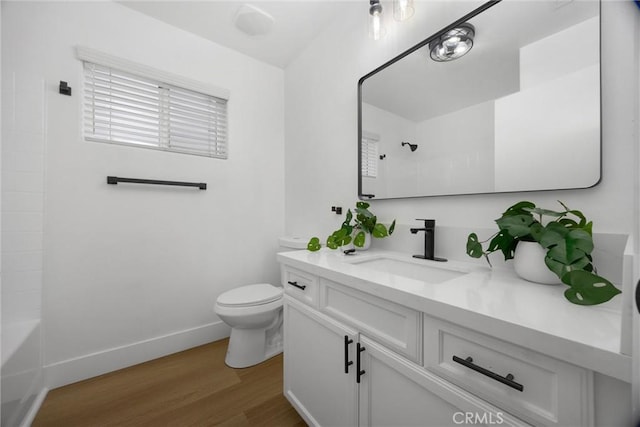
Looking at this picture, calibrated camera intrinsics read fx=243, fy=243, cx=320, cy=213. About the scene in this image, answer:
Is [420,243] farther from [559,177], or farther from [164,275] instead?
[164,275]

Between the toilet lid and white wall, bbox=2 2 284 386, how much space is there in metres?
0.39

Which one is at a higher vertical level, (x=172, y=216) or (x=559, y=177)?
(x=559, y=177)

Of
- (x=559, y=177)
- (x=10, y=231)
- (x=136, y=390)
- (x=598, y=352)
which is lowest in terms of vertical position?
(x=136, y=390)

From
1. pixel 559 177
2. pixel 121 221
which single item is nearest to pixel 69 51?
pixel 121 221

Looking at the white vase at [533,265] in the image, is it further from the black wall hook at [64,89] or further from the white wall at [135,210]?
the black wall hook at [64,89]

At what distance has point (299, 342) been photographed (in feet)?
3.76

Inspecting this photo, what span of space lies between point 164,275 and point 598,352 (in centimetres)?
215

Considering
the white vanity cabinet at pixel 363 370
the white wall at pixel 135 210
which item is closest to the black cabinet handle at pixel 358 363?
the white vanity cabinet at pixel 363 370

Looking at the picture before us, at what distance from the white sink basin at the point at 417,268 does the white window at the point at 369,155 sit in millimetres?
540

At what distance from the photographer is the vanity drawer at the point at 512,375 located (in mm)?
440

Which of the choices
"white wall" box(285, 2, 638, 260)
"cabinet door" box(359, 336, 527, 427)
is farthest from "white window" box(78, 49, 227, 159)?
"cabinet door" box(359, 336, 527, 427)

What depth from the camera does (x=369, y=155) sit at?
151cm

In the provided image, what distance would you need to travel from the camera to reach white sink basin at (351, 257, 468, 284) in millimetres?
1001

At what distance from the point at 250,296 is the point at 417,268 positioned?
1.12 meters
